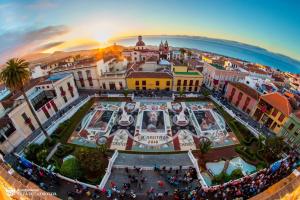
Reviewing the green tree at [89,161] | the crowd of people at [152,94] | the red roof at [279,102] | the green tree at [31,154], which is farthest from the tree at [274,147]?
the green tree at [31,154]

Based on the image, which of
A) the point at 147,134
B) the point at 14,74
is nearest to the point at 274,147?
the point at 147,134

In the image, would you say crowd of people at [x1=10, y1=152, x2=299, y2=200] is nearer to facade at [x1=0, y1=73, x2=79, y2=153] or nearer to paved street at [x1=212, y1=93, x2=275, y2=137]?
facade at [x1=0, y1=73, x2=79, y2=153]

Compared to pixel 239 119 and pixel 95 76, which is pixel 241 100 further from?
pixel 95 76

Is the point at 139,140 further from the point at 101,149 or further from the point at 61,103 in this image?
the point at 61,103

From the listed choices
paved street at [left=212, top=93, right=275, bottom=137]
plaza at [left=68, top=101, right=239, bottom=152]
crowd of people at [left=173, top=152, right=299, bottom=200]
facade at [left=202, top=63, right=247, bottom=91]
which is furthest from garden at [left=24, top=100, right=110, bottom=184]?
facade at [left=202, top=63, right=247, bottom=91]

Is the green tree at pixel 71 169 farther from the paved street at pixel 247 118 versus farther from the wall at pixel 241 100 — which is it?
the wall at pixel 241 100

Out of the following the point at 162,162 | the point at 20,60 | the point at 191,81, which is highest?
the point at 20,60

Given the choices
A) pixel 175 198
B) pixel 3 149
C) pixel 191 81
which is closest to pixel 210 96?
pixel 191 81
